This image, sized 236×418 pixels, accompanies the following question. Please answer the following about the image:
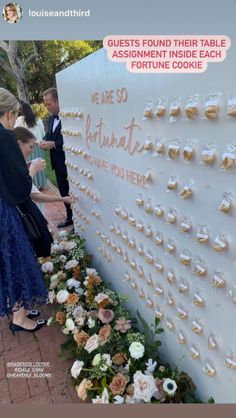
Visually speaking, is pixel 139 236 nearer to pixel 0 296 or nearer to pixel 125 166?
pixel 125 166

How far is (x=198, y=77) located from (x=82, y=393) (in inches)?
52.6

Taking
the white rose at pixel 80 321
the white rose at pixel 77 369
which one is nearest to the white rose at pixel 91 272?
the white rose at pixel 80 321

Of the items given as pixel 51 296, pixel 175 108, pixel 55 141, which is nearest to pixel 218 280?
pixel 175 108

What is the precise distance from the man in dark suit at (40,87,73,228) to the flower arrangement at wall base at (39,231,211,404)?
4.63 ft

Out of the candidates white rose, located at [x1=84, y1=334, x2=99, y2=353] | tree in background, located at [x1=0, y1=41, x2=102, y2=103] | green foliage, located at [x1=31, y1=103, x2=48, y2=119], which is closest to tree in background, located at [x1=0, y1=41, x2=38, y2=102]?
tree in background, located at [x1=0, y1=41, x2=102, y2=103]

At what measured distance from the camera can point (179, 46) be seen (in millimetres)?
1214

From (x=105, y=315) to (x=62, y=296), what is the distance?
386 millimetres

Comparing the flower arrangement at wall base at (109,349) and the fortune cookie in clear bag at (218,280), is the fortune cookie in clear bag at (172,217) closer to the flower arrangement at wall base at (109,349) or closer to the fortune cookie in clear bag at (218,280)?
the fortune cookie in clear bag at (218,280)

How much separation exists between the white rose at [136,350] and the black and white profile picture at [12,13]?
1339mm

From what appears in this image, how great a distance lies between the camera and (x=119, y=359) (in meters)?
1.70

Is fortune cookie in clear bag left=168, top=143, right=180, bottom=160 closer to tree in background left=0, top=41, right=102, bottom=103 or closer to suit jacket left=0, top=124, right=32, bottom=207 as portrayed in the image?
tree in background left=0, top=41, right=102, bottom=103

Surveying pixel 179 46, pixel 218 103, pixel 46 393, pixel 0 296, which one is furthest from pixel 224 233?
pixel 0 296

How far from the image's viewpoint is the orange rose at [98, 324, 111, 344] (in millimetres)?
1786

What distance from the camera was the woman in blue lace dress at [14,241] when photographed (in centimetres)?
177
